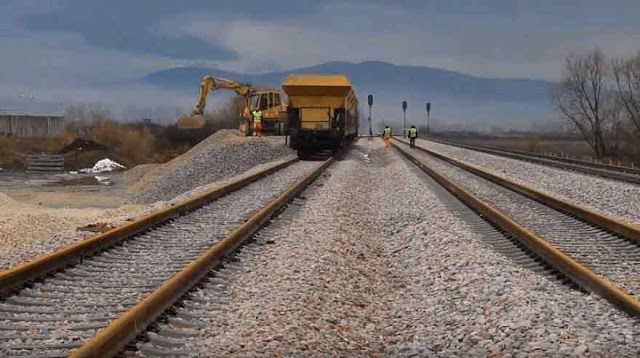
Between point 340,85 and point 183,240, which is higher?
point 340,85

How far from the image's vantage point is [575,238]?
40.5 ft

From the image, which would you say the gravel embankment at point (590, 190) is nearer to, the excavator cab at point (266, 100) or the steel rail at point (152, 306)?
the steel rail at point (152, 306)

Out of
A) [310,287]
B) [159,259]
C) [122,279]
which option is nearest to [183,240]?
[159,259]

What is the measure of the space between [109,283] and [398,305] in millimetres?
2988

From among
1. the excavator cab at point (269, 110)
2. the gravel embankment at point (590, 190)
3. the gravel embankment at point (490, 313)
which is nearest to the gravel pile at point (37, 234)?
the gravel embankment at point (490, 313)

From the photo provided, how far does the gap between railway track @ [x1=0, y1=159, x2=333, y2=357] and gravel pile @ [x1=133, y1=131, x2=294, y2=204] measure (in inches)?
774

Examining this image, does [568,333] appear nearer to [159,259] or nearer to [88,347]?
[88,347]

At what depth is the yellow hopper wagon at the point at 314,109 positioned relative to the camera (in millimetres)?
36062

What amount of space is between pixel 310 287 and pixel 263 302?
84cm

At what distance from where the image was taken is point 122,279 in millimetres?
8805

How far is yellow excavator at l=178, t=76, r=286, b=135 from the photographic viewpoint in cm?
5778

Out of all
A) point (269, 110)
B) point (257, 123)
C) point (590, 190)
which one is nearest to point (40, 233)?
point (590, 190)

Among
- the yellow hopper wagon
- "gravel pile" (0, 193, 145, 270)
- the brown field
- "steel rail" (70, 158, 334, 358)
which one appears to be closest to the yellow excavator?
the yellow hopper wagon

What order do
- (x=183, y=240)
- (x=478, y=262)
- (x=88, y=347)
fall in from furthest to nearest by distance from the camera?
(x=183, y=240) → (x=478, y=262) → (x=88, y=347)
